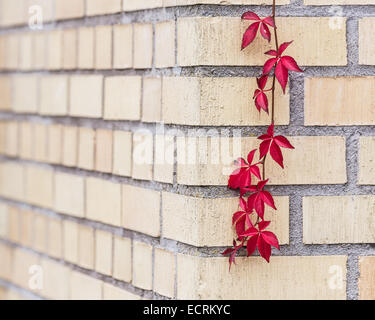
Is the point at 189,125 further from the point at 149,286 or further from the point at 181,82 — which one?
the point at 149,286

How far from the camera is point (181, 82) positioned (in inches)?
70.1

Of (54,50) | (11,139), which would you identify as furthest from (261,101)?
(11,139)

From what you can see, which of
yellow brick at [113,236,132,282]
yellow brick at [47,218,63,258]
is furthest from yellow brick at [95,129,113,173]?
yellow brick at [47,218,63,258]

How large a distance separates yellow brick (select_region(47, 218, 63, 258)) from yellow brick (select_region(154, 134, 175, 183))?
585mm

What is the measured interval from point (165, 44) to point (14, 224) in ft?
3.68

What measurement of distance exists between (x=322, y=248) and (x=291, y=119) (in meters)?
0.33

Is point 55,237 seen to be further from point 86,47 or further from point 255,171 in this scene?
point 255,171

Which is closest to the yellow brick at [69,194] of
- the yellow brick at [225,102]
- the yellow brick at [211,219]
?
the yellow brick at [211,219]

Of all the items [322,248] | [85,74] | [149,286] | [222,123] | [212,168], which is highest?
[85,74]

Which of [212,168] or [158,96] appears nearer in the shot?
[212,168]

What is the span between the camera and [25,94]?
2.54 metres

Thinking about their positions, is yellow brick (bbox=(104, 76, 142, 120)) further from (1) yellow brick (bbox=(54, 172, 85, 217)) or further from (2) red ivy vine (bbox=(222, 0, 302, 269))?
(2) red ivy vine (bbox=(222, 0, 302, 269))

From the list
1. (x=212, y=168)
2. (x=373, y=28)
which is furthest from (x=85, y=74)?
(x=373, y=28)

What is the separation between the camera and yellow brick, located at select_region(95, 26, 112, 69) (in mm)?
2068
